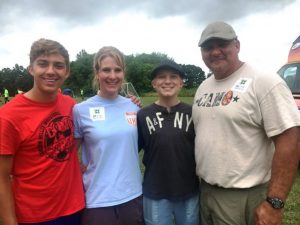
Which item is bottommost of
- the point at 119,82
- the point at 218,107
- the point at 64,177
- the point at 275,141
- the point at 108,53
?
the point at 64,177

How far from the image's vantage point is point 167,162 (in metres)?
3.21

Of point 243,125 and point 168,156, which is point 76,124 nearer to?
point 168,156

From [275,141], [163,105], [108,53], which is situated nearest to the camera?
[275,141]

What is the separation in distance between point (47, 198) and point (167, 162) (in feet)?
3.59

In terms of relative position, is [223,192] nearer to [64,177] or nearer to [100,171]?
[100,171]

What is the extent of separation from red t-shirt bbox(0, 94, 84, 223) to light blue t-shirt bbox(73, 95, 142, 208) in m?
0.15

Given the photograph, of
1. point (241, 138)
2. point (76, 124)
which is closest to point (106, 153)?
point (76, 124)

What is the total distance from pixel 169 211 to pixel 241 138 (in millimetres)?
1054

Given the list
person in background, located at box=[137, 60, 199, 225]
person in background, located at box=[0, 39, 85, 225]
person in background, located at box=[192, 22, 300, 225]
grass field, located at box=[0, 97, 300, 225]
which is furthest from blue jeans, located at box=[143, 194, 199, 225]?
grass field, located at box=[0, 97, 300, 225]

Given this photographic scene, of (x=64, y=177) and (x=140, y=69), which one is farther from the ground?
(x=140, y=69)

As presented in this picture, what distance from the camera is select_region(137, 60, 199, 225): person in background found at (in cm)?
322

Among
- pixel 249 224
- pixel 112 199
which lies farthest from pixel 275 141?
pixel 112 199

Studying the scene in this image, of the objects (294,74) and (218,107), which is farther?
(294,74)

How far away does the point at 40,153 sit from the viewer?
2.73 meters
